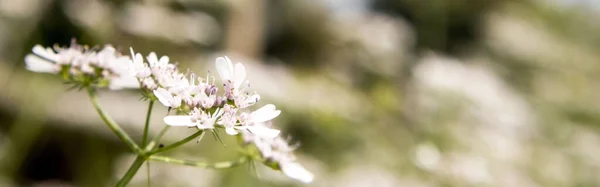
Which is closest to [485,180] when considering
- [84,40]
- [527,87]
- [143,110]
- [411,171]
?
[411,171]

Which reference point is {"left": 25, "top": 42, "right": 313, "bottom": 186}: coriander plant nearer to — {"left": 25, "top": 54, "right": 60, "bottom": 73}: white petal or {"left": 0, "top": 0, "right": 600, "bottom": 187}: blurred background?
{"left": 25, "top": 54, "right": 60, "bottom": 73}: white petal

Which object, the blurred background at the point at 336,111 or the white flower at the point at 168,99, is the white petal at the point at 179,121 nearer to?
the white flower at the point at 168,99

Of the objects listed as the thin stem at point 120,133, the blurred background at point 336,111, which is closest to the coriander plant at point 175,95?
the thin stem at point 120,133

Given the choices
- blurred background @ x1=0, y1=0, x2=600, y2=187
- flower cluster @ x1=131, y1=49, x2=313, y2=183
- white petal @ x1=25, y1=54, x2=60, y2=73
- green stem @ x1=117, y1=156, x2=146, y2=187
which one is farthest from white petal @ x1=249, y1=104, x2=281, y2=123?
blurred background @ x1=0, y1=0, x2=600, y2=187

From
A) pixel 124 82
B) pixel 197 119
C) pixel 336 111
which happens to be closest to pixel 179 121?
pixel 197 119

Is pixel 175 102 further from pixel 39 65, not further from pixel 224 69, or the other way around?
pixel 39 65

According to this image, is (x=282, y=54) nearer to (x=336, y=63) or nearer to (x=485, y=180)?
(x=336, y=63)
